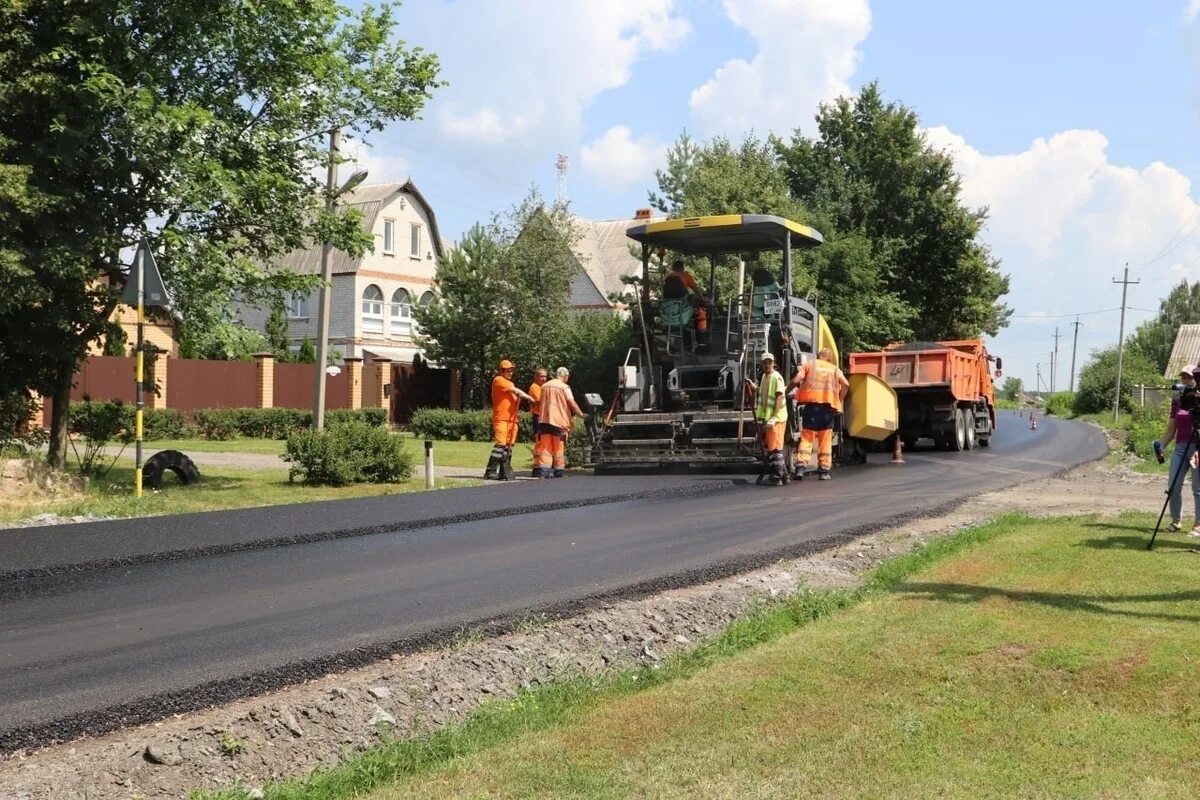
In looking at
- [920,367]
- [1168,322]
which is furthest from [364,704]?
[1168,322]

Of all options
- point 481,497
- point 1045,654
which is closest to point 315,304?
point 481,497

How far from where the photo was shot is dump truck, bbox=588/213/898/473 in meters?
16.6

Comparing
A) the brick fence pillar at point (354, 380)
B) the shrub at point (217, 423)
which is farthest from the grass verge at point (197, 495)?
the brick fence pillar at point (354, 380)

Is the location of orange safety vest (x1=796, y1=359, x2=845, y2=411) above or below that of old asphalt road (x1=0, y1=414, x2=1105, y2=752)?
above

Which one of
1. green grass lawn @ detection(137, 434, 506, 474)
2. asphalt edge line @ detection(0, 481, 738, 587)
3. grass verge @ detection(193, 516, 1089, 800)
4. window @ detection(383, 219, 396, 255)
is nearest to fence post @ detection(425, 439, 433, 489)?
asphalt edge line @ detection(0, 481, 738, 587)

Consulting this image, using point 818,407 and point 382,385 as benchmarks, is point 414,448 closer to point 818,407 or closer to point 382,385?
point 818,407

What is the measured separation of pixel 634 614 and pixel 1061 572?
3.15 meters

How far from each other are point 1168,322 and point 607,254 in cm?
6619

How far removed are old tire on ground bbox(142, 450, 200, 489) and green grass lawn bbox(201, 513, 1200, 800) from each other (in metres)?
11.4

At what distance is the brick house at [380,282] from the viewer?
48469mm

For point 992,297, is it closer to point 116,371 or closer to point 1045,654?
point 116,371

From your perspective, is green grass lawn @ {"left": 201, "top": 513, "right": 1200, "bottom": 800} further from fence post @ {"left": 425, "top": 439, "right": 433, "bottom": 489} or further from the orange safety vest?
fence post @ {"left": 425, "top": 439, "right": 433, "bottom": 489}

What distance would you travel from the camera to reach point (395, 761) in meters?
4.78

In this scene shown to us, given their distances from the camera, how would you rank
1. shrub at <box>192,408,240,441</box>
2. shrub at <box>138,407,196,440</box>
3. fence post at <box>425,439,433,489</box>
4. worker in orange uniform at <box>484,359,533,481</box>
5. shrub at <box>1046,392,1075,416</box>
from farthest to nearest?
shrub at <box>1046,392,1075,416</box> → shrub at <box>192,408,240,441</box> → shrub at <box>138,407,196,440</box> → worker in orange uniform at <box>484,359,533,481</box> → fence post at <box>425,439,433,489</box>
